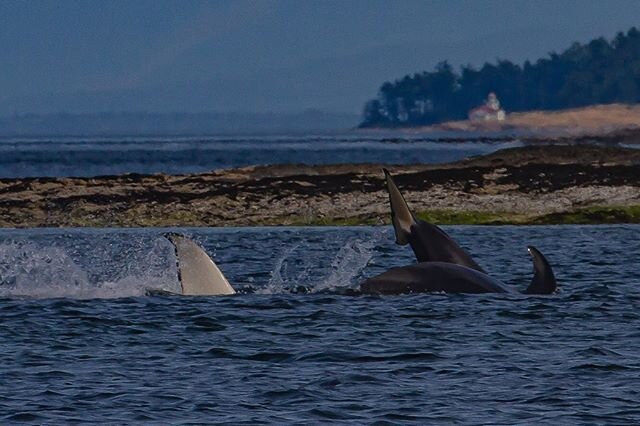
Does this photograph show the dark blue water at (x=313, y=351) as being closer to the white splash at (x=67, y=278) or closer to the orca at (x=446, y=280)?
the white splash at (x=67, y=278)

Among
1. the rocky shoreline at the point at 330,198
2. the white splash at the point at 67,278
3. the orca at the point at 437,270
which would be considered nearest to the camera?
the orca at the point at 437,270

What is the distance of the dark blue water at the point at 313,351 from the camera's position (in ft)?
57.3

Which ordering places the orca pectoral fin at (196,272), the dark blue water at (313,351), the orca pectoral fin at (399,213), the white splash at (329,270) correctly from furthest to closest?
1. the white splash at (329,270)
2. the orca pectoral fin at (196,272)
3. the orca pectoral fin at (399,213)
4. the dark blue water at (313,351)

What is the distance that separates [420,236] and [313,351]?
185 inches

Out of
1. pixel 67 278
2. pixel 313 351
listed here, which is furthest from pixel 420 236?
pixel 67 278

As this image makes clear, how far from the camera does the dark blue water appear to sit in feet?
57.3

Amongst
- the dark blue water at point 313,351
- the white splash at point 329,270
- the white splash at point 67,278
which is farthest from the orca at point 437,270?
the white splash at point 67,278

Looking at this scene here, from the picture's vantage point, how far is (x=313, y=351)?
69.6 ft

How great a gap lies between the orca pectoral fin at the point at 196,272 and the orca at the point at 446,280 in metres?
2.45

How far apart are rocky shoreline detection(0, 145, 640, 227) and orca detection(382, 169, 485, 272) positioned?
21235mm

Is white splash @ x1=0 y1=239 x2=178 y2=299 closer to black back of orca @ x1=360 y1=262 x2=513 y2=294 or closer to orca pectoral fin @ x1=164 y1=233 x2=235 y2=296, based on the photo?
orca pectoral fin @ x1=164 y1=233 x2=235 y2=296

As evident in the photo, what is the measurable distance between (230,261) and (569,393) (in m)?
18.3

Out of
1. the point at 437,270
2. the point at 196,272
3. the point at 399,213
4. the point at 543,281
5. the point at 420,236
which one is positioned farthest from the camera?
the point at 196,272

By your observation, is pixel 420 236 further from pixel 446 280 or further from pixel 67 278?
pixel 67 278
